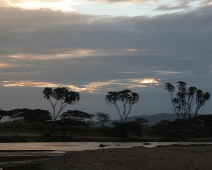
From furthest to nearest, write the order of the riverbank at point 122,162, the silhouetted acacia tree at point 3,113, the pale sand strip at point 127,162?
1. the silhouetted acacia tree at point 3,113
2. the riverbank at point 122,162
3. the pale sand strip at point 127,162

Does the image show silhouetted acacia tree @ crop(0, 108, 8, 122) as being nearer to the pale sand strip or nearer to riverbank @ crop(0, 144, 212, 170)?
riverbank @ crop(0, 144, 212, 170)

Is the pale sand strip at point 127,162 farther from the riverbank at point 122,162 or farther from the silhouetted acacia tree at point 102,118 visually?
the silhouetted acacia tree at point 102,118

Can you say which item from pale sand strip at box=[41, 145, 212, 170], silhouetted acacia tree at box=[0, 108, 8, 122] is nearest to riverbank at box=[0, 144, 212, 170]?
pale sand strip at box=[41, 145, 212, 170]

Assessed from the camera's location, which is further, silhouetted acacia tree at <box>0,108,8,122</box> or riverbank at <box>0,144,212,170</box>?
silhouetted acacia tree at <box>0,108,8,122</box>

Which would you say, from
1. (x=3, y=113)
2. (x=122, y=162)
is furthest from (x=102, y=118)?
(x=122, y=162)

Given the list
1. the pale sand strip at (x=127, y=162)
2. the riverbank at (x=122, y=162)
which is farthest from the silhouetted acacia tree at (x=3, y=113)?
the pale sand strip at (x=127, y=162)

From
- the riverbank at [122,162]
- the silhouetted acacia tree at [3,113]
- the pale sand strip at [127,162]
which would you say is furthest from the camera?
the silhouetted acacia tree at [3,113]

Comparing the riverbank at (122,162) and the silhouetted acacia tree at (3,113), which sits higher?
the silhouetted acacia tree at (3,113)

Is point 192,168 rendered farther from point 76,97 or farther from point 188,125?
point 188,125

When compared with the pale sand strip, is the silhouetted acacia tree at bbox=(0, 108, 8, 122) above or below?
above

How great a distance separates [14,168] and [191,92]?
98.3 meters

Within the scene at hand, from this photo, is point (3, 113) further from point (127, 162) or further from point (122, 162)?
point (127, 162)

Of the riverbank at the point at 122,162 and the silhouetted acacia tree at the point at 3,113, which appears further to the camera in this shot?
the silhouetted acacia tree at the point at 3,113

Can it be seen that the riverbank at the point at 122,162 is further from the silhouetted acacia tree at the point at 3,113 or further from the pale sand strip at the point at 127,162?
the silhouetted acacia tree at the point at 3,113
